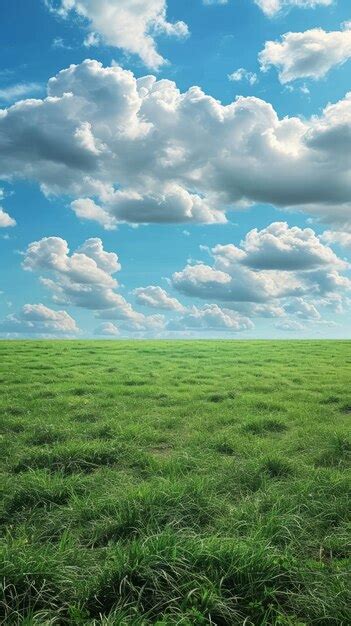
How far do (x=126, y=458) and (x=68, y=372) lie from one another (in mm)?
14035

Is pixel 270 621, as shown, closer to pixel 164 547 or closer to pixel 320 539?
pixel 164 547

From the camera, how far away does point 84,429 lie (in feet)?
39.6

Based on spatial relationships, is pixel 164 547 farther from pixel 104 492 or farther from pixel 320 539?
pixel 104 492

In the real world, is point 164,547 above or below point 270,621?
above

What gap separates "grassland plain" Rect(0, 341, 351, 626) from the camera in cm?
468

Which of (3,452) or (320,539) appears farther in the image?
(3,452)

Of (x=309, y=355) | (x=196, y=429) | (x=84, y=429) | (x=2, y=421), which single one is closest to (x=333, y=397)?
(x=196, y=429)

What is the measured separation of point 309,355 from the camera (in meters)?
34.6

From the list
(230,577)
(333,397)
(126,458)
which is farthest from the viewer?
(333,397)

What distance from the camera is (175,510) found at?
6664 millimetres

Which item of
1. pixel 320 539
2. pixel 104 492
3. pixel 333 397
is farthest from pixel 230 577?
pixel 333 397

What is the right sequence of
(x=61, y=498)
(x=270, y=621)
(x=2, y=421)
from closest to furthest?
(x=270, y=621)
(x=61, y=498)
(x=2, y=421)

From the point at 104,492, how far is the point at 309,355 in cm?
2864

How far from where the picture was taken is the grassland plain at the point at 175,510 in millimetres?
4680
